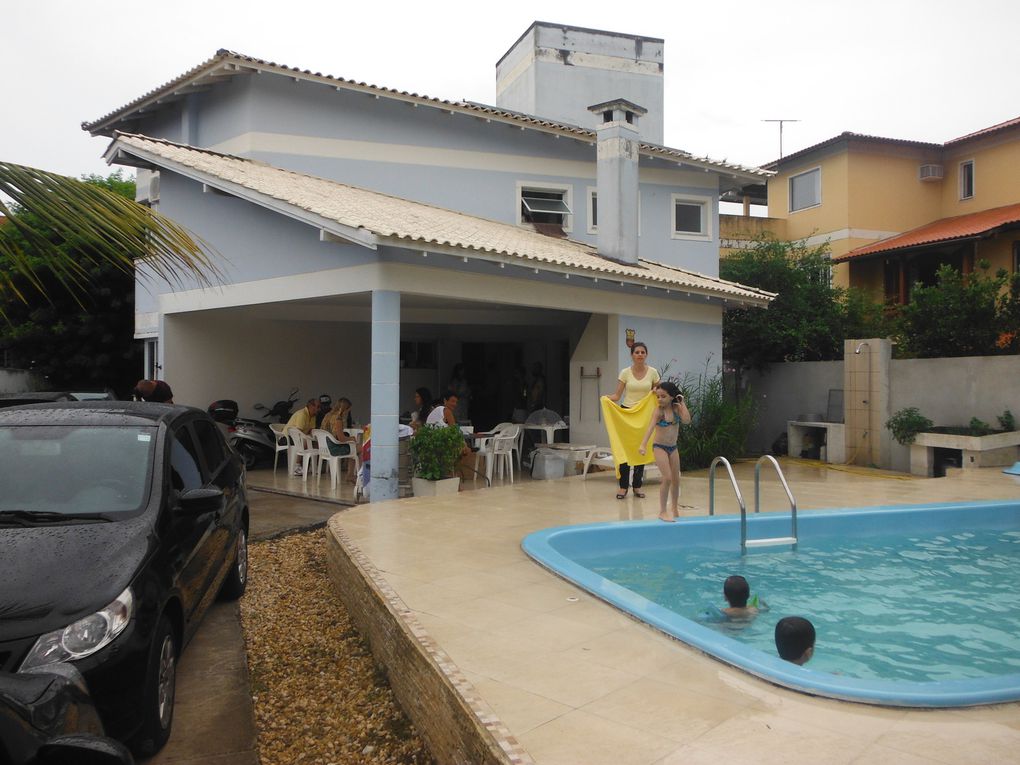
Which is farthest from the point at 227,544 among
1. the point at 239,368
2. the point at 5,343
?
the point at 5,343

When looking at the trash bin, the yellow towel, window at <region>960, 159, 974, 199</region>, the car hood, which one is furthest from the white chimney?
window at <region>960, 159, 974, 199</region>

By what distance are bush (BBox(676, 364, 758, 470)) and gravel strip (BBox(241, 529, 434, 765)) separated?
305 inches

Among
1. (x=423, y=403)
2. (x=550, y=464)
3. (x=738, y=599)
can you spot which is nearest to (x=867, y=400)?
(x=550, y=464)

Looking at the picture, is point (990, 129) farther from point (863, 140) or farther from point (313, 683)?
point (313, 683)

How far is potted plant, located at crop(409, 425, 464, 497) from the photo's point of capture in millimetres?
10680

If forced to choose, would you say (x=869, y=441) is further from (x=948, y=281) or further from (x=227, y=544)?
(x=227, y=544)

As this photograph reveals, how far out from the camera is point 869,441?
14789mm

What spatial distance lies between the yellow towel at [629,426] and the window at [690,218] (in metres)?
10.6

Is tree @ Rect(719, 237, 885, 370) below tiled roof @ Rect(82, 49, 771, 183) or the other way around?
below

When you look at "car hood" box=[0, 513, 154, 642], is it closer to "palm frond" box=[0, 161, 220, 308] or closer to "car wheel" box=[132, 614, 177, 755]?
"car wheel" box=[132, 614, 177, 755]

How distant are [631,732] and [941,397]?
1257 cm

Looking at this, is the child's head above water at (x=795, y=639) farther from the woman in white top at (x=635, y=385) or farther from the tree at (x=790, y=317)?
the tree at (x=790, y=317)

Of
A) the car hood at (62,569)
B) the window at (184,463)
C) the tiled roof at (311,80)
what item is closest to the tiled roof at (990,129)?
the tiled roof at (311,80)

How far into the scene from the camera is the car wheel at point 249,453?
A: 14969 millimetres
